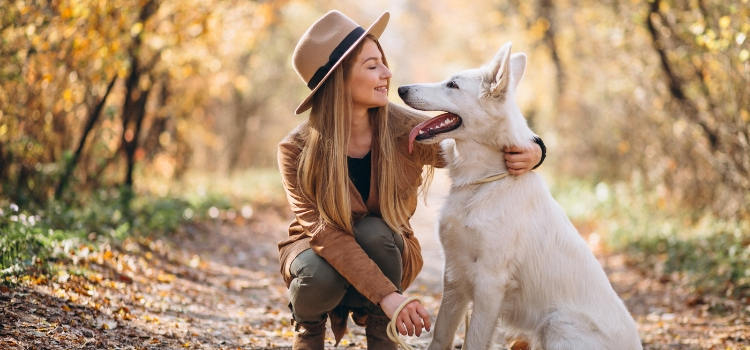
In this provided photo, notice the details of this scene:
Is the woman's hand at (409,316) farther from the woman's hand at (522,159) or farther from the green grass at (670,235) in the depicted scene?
the green grass at (670,235)

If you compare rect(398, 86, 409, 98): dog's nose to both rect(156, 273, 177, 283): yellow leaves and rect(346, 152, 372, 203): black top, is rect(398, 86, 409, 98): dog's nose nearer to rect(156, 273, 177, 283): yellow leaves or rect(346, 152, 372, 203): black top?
rect(346, 152, 372, 203): black top

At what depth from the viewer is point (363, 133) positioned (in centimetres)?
337

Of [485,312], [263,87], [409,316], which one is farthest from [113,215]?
[263,87]

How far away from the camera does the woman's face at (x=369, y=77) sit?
3.10m

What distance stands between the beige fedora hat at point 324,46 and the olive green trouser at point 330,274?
71cm

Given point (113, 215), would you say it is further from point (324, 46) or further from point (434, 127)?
point (434, 127)

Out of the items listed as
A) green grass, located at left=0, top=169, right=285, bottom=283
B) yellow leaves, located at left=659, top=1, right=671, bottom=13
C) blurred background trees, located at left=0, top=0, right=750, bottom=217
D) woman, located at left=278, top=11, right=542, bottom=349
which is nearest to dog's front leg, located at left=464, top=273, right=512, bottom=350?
woman, located at left=278, top=11, right=542, bottom=349

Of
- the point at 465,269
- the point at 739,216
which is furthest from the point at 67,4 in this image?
the point at 739,216

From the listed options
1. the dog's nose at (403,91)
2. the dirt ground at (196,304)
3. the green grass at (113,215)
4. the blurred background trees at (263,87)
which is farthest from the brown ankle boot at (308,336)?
the blurred background trees at (263,87)

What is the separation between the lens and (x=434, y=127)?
3125 mm

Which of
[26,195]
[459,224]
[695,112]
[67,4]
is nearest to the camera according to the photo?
→ [459,224]

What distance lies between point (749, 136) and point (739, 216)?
51.4 inches

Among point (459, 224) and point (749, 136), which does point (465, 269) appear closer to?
point (459, 224)

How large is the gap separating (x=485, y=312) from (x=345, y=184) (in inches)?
35.6
